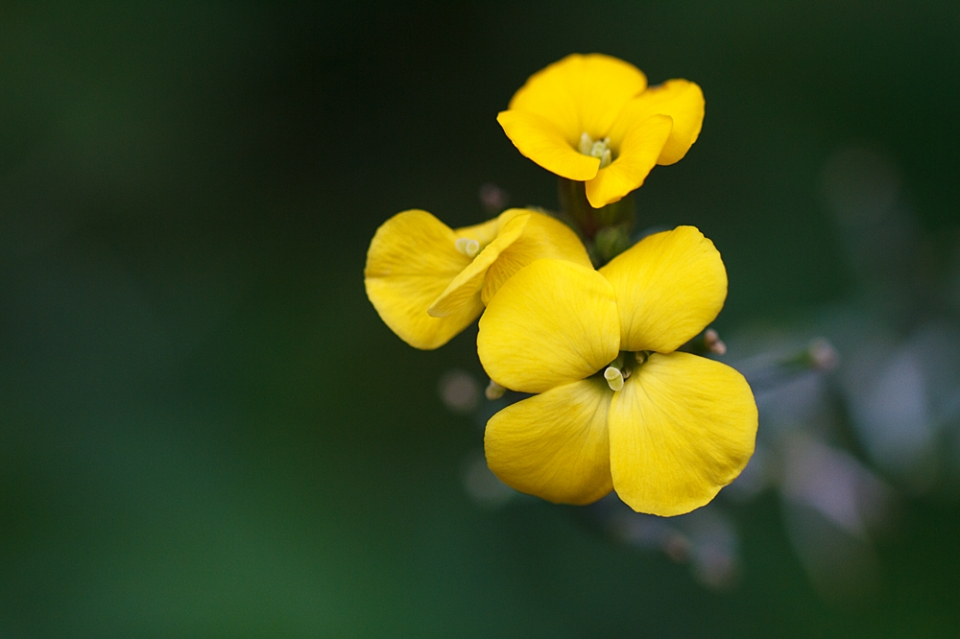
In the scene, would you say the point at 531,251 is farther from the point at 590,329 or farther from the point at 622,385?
the point at 622,385

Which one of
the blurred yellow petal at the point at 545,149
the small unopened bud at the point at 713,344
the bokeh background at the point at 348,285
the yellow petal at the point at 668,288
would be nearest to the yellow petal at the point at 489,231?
the blurred yellow petal at the point at 545,149

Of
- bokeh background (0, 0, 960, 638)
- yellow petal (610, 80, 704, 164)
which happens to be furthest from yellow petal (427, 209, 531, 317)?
bokeh background (0, 0, 960, 638)

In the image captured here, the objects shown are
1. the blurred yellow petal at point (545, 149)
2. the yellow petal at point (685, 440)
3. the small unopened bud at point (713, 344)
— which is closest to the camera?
the yellow petal at point (685, 440)

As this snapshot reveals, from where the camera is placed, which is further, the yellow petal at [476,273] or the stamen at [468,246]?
the stamen at [468,246]

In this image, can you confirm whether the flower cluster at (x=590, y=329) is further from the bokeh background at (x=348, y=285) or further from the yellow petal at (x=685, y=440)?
the bokeh background at (x=348, y=285)

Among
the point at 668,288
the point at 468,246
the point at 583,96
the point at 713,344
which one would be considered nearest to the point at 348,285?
the point at 583,96

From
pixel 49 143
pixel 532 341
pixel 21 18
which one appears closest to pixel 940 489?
pixel 532 341
